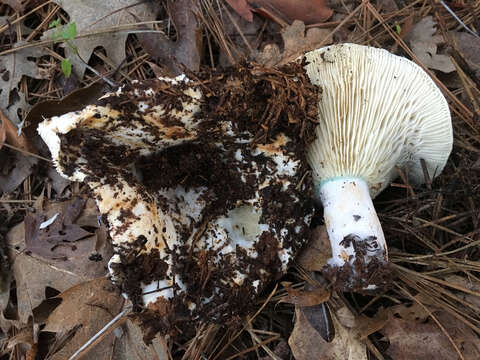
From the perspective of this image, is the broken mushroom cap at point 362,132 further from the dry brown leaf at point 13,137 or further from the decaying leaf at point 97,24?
→ the dry brown leaf at point 13,137

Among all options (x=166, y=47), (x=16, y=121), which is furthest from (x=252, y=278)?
(x=16, y=121)

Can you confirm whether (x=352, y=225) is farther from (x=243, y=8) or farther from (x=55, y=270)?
(x=55, y=270)

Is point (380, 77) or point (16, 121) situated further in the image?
point (16, 121)

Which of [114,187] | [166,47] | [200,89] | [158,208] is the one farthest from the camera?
[166,47]

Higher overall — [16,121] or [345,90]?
[345,90]

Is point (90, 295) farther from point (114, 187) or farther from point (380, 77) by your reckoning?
point (380, 77)

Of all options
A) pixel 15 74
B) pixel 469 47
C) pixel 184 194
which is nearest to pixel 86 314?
pixel 184 194

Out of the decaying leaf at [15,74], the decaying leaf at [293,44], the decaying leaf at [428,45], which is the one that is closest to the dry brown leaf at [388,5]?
the decaying leaf at [428,45]
